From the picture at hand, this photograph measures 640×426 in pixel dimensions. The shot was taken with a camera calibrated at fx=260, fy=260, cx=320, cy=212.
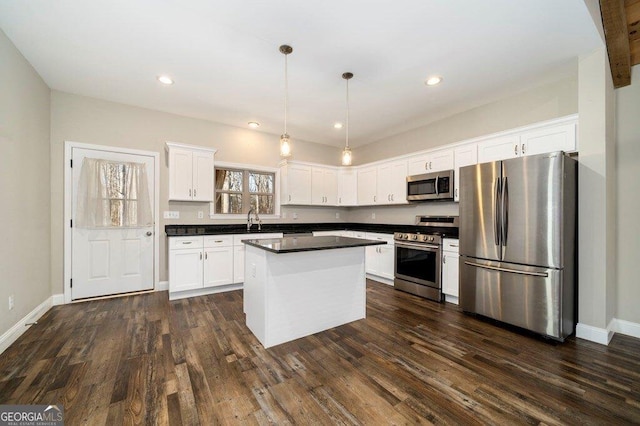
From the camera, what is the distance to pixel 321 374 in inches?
80.4

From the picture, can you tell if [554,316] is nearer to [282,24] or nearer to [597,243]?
[597,243]

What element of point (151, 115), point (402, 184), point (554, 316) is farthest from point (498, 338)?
point (151, 115)

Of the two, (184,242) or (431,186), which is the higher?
(431,186)

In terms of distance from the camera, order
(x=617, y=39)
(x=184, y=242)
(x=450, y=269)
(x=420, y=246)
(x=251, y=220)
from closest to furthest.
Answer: (x=617, y=39)
(x=450, y=269)
(x=184, y=242)
(x=420, y=246)
(x=251, y=220)

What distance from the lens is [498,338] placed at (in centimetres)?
264

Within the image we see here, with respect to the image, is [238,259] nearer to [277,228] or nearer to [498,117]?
[277,228]

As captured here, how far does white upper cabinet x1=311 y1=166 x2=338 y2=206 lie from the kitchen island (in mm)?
2681

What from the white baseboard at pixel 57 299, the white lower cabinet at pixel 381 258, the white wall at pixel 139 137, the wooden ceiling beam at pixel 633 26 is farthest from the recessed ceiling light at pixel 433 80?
the white baseboard at pixel 57 299

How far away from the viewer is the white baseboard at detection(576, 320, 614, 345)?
252 cm

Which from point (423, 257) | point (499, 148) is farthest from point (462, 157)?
point (423, 257)

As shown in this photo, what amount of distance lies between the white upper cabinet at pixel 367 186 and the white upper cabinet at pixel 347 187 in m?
0.13

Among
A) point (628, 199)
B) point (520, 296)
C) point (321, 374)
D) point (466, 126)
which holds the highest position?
point (466, 126)

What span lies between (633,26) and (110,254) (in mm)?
6563

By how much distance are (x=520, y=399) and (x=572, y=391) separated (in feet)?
1.46
